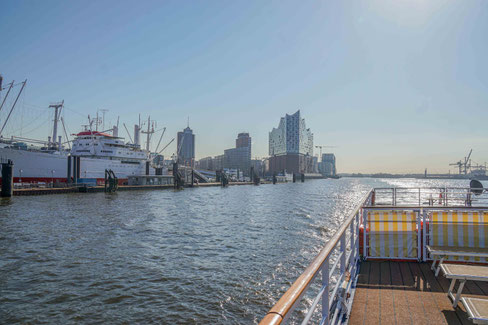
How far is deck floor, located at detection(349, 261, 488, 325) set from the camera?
432 cm

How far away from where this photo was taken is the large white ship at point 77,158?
56094 millimetres

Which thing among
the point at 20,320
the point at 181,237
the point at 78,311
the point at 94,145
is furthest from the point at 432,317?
the point at 94,145

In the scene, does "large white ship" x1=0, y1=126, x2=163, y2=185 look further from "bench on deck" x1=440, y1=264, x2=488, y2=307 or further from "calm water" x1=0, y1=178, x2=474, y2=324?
"bench on deck" x1=440, y1=264, x2=488, y2=307

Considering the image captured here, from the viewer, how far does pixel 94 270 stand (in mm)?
11328

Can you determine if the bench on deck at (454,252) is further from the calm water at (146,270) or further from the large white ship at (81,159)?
the large white ship at (81,159)

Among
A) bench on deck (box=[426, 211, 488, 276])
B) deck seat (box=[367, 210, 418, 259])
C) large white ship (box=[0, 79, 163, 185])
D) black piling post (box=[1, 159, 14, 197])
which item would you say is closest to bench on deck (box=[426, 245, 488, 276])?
bench on deck (box=[426, 211, 488, 276])

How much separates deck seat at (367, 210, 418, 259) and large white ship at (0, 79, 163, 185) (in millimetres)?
59260

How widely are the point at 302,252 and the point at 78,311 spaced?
30.7 ft

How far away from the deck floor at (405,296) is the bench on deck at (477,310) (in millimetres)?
506

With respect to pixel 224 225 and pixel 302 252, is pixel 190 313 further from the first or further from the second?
pixel 224 225

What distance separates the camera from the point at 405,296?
200 inches

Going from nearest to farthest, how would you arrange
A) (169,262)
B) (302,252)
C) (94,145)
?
(169,262)
(302,252)
(94,145)

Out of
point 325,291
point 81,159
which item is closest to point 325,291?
point 325,291

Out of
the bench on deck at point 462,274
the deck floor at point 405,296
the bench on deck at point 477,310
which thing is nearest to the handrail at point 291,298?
the bench on deck at point 477,310
